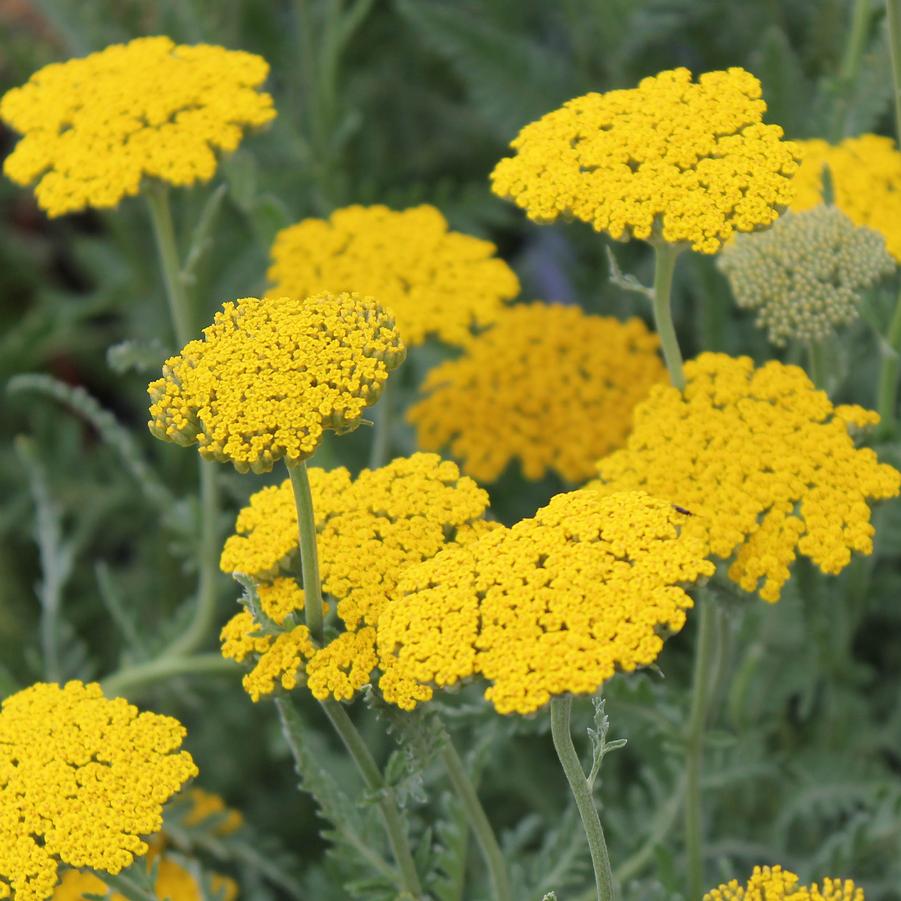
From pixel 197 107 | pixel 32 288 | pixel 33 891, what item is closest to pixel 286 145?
pixel 197 107

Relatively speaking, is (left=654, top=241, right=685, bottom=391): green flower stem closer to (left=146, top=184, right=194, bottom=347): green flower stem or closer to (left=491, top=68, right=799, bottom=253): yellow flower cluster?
(left=491, top=68, right=799, bottom=253): yellow flower cluster

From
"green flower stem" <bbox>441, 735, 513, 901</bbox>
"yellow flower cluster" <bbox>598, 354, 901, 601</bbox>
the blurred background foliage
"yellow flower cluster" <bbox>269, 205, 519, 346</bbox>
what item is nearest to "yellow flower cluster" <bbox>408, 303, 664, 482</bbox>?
"yellow flower cluster" <bbox>269, 205, 519, 346</bbox>

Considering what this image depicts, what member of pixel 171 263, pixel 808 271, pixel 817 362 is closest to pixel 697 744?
pixel 817 362

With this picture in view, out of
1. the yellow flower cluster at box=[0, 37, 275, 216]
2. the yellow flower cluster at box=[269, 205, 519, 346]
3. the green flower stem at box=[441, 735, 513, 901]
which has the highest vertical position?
the yellow flower cluster at box=[0, 37, 275, 216]

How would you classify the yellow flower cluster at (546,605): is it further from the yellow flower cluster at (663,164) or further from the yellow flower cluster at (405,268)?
the yellow flower cluster at (405,268)

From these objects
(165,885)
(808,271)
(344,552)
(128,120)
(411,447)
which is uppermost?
(128,120)

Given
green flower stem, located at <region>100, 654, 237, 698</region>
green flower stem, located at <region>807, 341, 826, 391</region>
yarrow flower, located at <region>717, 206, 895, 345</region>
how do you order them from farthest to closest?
green flower stem, located at <region>100, 654, 237, 698</region> → green flower stem, located at <region>807, 341, 826, 391</region> → yarrow flower, located at <region>717, 206, 895, 345</region>

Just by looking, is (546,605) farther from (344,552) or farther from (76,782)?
(76,782)
